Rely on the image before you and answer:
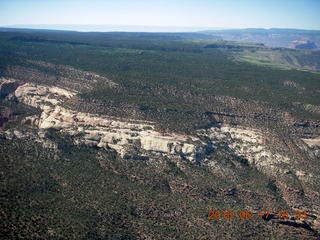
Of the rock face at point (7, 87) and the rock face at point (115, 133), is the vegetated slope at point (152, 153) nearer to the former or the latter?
the rock face at point (115, 133)

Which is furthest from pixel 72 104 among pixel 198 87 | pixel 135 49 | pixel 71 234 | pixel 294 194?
pixel 135 49

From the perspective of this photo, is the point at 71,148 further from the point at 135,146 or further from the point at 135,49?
the point at 135,49
